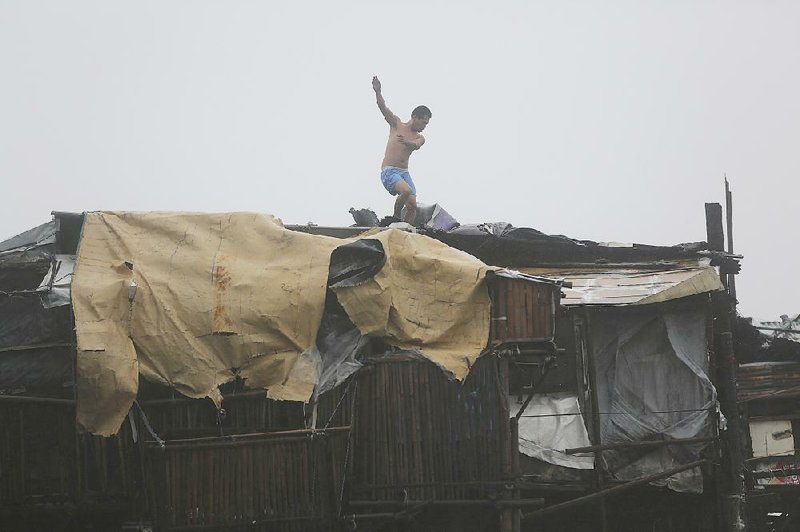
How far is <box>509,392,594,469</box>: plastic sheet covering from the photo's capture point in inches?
399

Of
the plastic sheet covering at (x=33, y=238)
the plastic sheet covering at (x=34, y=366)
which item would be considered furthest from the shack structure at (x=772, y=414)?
the plastic sheet covering at (x=33, y=238)

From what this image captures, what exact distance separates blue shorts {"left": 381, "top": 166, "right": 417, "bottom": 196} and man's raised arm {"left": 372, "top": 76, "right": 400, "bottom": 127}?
673 mm

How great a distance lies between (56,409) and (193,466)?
1791 millimetres

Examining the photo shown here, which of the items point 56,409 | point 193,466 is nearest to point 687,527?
point 193,466

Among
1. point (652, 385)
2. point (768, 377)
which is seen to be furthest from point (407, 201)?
point (768, 377)

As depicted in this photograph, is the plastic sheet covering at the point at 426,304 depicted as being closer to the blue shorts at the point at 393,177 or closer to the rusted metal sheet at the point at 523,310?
the rusted metal sheet at the point at 523,310

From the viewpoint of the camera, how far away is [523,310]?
7.87 meters

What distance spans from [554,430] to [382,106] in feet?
16.9

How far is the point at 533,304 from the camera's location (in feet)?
25.8

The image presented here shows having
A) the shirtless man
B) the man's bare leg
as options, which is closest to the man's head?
the shirtless man

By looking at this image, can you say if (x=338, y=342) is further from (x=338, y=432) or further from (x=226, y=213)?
(x=226, y=213)

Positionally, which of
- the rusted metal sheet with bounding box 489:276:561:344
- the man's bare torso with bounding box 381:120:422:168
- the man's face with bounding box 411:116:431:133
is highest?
the man's face with bounding box 411:116:431:133

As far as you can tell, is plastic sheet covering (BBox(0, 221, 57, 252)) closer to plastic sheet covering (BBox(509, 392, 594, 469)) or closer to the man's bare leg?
the man's bare leg

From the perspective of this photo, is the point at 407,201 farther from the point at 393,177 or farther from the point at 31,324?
the point at 31,324
